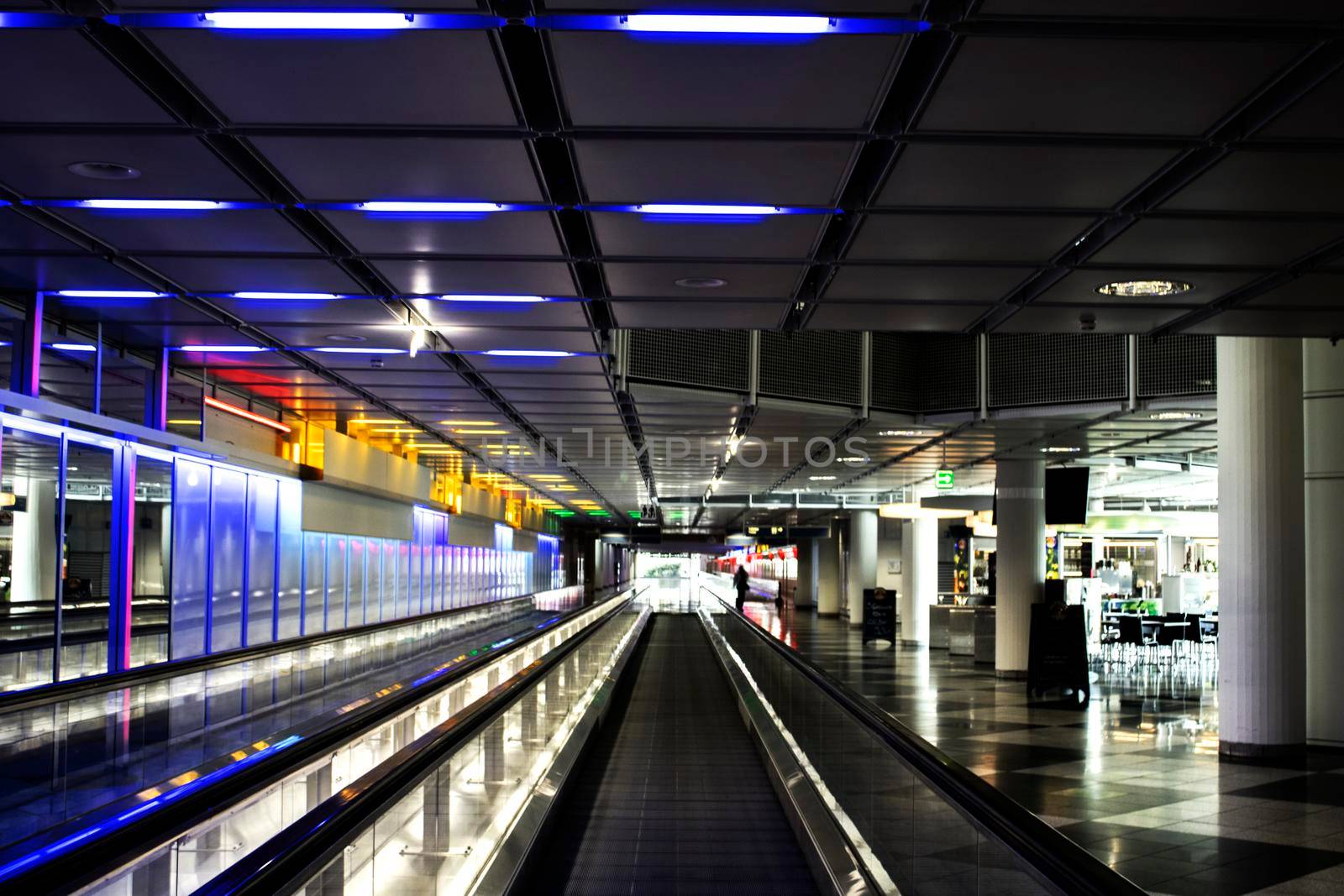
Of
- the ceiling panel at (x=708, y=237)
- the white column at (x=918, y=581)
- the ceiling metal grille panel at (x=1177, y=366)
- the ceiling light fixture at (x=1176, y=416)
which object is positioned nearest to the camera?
the ceiling panel at (x=708, y=237)

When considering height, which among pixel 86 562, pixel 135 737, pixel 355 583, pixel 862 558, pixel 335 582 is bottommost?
pixel 135 737

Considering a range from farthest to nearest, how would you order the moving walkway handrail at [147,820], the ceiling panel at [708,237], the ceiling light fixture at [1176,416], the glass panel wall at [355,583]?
the glass panel wall at [355,583], the ceiling light fixture at [1176,416], the ceiling panel at [708,237], the moving walkway handrail at [147,820]

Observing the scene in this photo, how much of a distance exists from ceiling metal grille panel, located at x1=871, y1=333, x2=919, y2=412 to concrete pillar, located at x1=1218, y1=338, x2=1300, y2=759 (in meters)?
5.24

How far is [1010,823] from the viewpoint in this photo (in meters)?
3.50

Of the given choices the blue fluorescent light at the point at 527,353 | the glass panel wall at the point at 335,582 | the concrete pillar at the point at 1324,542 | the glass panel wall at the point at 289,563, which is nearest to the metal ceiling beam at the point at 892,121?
the blue fluorescent light at the point at 527,353

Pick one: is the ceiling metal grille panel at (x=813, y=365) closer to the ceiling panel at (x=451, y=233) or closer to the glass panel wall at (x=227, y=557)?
the ceiling panel at (x=451, y=233)

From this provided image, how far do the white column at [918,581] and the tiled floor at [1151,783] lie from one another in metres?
9.67

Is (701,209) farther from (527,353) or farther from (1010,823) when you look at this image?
(527,353)

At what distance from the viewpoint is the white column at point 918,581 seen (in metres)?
27.8

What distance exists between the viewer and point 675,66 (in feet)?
16.3

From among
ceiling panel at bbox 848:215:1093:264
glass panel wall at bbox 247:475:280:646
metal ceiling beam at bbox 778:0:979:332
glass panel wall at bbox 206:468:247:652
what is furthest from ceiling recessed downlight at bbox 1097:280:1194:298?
glass panel wall at bbox 247:475:280:646

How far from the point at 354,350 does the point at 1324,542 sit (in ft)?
32.2

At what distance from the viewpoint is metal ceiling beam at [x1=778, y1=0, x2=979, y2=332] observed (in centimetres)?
458

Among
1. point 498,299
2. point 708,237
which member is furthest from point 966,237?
point 498,299
